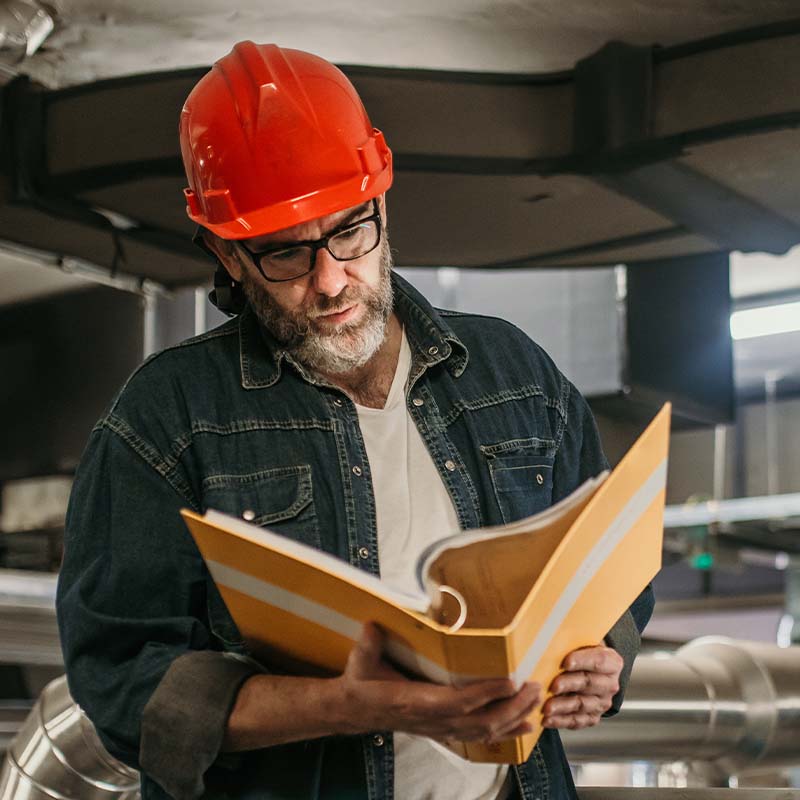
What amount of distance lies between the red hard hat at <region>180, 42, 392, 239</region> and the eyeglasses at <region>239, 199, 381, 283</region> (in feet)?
0.09

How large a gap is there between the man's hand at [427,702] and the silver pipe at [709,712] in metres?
1.43

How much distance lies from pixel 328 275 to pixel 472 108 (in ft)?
6.94

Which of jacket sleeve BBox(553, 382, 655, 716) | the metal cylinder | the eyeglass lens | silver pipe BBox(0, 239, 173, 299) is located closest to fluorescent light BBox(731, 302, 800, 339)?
silver pipe BBox(0, 239, 173, 299)

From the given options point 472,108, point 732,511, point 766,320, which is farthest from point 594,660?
point 732,511

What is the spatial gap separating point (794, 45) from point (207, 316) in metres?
1.92

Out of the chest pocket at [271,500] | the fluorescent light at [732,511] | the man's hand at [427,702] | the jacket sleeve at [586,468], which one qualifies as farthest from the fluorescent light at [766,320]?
the man's hand at [427,702]

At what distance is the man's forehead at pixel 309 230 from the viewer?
55.1 inches

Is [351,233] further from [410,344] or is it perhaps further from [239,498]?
[239,498]

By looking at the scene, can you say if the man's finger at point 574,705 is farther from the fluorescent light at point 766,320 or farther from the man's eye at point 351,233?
the fluorescent light at point 766,320

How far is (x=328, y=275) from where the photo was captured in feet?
4.54

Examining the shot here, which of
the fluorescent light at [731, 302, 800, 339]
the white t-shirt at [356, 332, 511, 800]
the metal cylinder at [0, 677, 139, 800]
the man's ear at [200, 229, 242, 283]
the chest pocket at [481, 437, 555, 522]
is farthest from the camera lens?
the fluorescent light at [731, 302, 800, 339]

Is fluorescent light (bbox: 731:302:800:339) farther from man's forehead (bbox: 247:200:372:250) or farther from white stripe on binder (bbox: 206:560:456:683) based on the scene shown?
white stripe on binder (bbox: 206:560:456:683)

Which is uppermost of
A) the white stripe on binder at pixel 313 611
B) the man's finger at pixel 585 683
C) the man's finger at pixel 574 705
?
the white stripe on binder at pixel 313 611

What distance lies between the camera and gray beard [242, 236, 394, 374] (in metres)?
1.38
